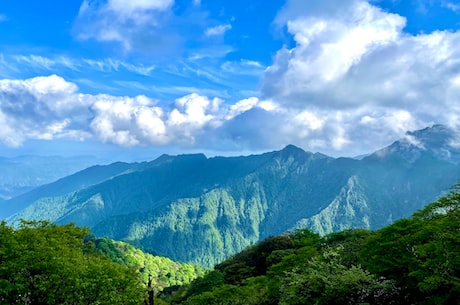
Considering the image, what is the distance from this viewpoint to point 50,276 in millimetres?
42000

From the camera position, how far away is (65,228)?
57.5 m

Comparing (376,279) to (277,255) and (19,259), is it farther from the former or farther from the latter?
(277,255)

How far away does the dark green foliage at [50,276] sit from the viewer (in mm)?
41188

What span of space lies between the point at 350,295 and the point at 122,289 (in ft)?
83.7

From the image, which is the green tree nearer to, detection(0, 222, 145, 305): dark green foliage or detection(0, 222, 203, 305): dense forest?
detection(0, 222, 203, 305): dense forest

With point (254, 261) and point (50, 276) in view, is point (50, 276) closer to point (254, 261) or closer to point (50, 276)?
point (50, 276)

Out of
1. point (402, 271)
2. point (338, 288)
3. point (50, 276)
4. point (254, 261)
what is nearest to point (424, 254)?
point (402, 271)

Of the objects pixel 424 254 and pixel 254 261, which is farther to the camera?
pixel 254 261

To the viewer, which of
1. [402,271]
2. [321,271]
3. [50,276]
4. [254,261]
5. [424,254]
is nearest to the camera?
[50,276]

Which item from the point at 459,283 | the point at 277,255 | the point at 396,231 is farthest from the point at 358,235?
the point at 459,283

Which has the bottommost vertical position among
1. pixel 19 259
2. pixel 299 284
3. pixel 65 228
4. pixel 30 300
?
Result: pixel 299 284

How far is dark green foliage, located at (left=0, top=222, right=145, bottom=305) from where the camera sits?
4119 cm

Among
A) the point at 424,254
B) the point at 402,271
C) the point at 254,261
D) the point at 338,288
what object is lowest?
the point at 338,288

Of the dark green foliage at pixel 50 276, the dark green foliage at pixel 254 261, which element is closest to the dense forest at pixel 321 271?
the dark green foliage at pixel 50 276
